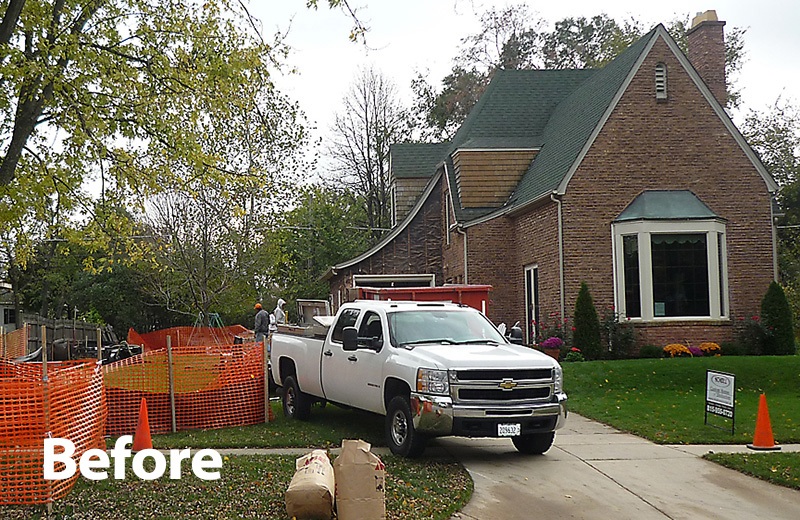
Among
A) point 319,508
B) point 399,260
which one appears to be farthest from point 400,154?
point 319,508

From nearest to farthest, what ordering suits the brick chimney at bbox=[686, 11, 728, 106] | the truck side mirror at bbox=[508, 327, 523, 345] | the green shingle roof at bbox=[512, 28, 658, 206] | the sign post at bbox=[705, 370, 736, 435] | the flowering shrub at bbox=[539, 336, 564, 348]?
the truck side mirror at bbox=[508, 327, 523, 345] → the sign post at bbox=[705, 370, 736, 435] → the flowering shrub at bbox=[539, 336, 564, 348] → the green shingle roof at bbox=[512, 28, 658, 206] → the brick chimney at bbox=[686, 11, 728, 106]

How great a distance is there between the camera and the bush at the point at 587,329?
69.5 ft

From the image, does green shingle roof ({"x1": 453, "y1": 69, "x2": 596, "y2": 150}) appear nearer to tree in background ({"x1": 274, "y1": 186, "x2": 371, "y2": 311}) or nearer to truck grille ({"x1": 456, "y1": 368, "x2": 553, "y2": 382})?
tree in background ({"x1": 274, "y1": 186, "x2": 371, "y2": 311})

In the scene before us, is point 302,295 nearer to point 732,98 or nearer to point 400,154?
point 400,154

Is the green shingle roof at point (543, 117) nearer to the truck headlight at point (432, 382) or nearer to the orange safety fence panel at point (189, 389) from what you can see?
the orange safety fence panel at point (189, 389)

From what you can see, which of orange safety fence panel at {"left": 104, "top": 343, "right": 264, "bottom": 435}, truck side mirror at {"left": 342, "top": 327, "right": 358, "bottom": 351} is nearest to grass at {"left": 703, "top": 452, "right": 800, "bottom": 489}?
truck side mirror at {"left": 342, "top": 327, "right": 358, "bottom": 351}

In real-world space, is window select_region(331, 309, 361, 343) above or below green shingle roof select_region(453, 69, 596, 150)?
below

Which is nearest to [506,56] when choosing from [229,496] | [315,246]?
[315,246]

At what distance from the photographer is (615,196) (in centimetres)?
2241

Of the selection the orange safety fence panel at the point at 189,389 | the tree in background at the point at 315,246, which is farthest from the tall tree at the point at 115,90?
the tree in background at the point at 315,246

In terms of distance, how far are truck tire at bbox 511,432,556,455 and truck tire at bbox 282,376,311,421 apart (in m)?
4.18

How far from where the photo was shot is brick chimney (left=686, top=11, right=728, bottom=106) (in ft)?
88.3

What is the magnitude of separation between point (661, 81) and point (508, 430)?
49.0 feet

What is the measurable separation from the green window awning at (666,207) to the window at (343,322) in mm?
10938
